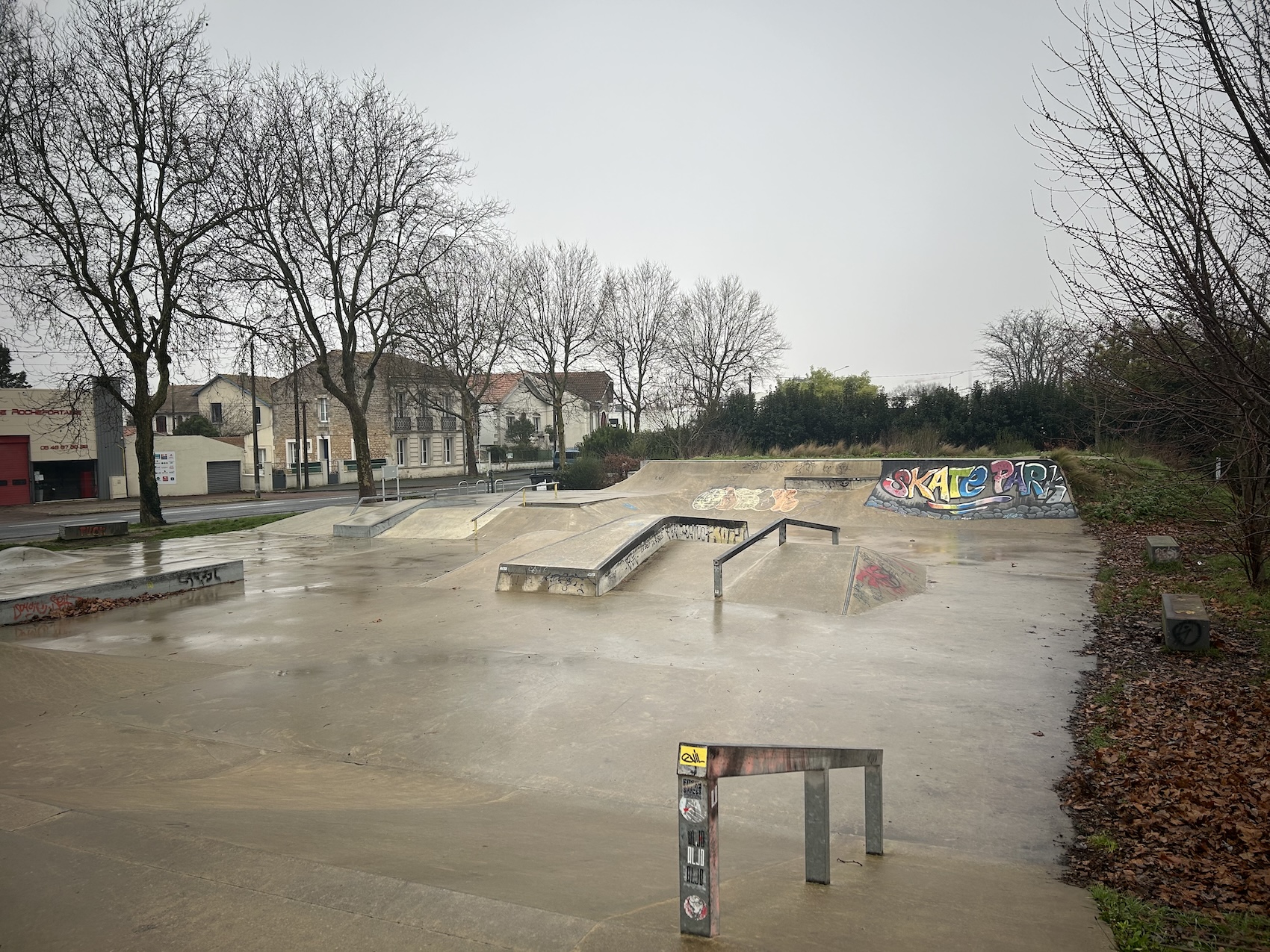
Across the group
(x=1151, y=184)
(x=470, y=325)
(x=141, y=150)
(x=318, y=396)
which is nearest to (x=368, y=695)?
(x=1151, y=184)

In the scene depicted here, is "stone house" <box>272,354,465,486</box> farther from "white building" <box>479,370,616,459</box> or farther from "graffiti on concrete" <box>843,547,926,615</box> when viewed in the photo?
"graffiti on concrete" <box>843,547,926,615</box>

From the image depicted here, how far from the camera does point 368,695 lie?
7324 mm

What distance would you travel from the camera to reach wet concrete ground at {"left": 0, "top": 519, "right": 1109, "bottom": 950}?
9.50ft

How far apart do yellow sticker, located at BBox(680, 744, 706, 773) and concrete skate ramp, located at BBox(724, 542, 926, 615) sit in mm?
8304

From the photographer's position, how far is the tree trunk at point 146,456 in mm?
21297

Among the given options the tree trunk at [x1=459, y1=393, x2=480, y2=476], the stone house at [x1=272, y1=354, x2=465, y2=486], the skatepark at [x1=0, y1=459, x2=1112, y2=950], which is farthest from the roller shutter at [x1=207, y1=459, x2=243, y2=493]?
the skatepark at [x1=0, y1=459, x2=1112, y2=950]

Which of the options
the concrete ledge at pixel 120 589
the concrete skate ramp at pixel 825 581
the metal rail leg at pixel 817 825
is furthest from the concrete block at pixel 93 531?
the metal rail leg at pixel 817 825

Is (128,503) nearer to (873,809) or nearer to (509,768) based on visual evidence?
(509,768)

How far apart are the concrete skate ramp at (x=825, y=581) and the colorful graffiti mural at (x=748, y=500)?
427 inches

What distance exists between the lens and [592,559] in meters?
12.6

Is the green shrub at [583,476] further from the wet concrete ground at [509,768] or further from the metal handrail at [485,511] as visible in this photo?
the wet concrete ground at [509,768]

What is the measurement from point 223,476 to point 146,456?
21985mm

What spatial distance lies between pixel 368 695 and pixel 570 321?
36063 mm

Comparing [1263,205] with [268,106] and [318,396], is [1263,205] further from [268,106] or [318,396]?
[318,396]
